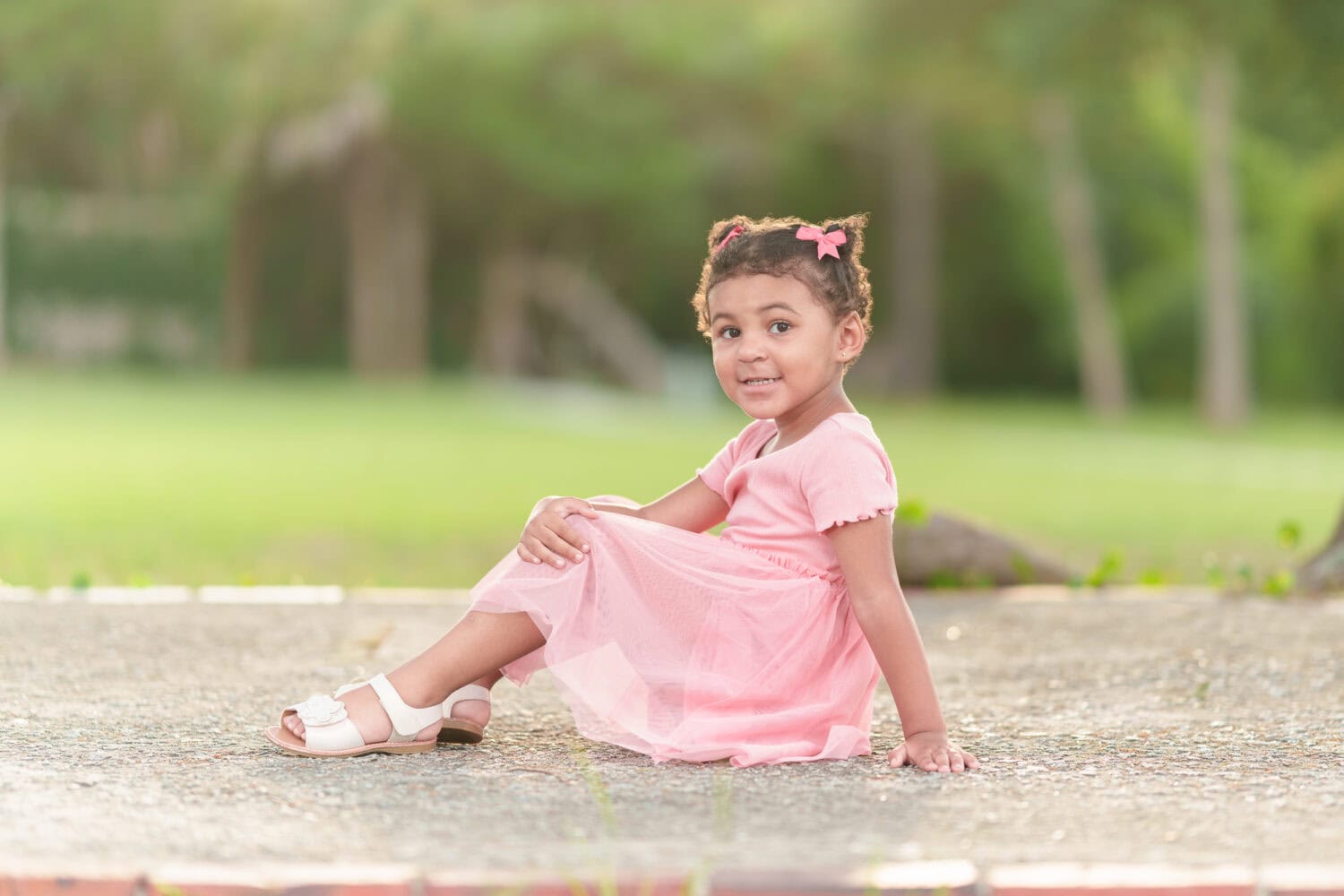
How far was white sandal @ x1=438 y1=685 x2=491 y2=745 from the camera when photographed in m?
3.18

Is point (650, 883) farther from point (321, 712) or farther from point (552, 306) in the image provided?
point (552, 306)

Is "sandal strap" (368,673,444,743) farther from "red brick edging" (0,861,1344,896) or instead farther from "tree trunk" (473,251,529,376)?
"tree trunk" (473,251,529,376)

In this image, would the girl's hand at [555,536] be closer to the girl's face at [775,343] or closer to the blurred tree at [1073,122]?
the girl's face at [775,343]

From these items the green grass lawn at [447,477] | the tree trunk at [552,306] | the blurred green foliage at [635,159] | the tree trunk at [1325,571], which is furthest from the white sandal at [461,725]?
the tree trunk at [552,306]

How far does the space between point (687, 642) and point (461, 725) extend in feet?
1.50

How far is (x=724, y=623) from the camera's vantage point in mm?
3137

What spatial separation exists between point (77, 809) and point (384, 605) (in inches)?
92.9

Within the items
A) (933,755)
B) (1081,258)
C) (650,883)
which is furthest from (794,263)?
(1081,258)

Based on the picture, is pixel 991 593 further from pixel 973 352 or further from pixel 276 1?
pixel 973 352

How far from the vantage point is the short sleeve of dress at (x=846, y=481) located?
306cm

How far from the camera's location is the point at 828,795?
2.76 metres

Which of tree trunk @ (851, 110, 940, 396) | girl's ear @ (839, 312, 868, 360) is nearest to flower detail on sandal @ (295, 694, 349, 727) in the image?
girl's ear @ (839, 312, 868, 360)

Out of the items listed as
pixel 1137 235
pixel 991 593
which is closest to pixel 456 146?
pixel 1137 235

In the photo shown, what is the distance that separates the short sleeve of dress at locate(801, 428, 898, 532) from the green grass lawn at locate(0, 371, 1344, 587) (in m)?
2.62
